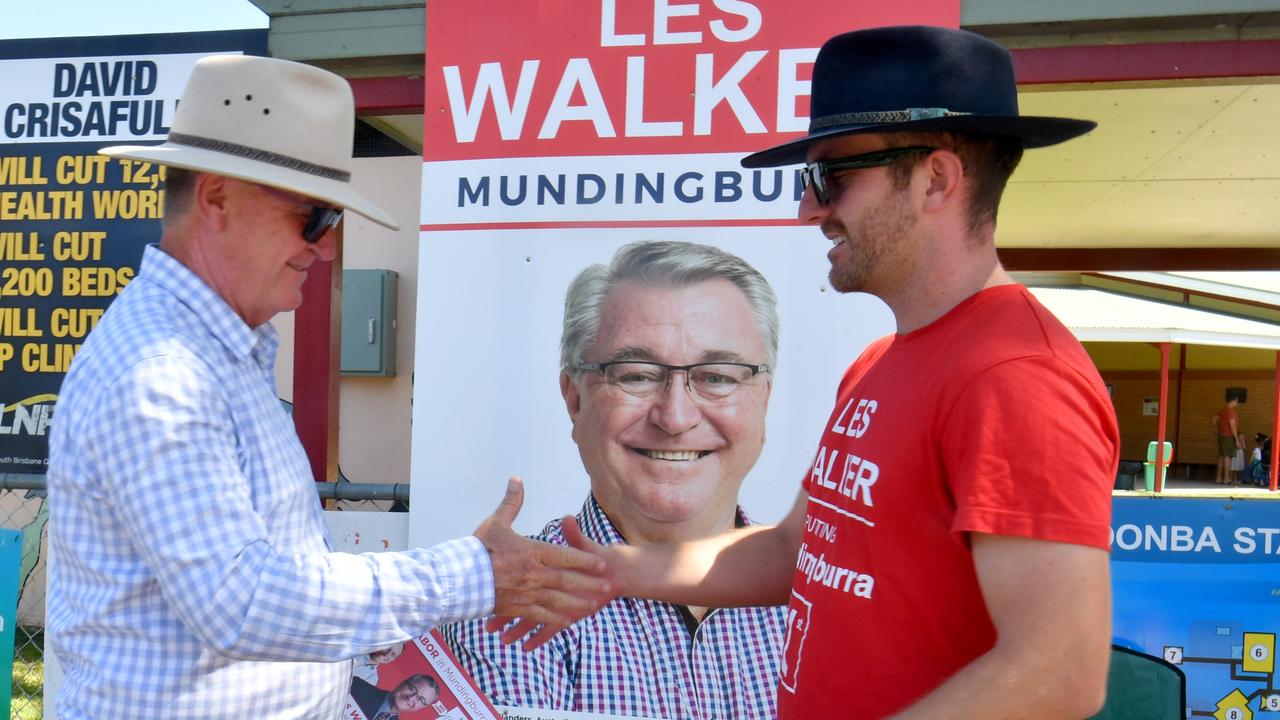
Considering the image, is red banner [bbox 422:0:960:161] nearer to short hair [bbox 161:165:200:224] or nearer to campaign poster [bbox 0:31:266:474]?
campaign poster [bbox 0:31:266:474]

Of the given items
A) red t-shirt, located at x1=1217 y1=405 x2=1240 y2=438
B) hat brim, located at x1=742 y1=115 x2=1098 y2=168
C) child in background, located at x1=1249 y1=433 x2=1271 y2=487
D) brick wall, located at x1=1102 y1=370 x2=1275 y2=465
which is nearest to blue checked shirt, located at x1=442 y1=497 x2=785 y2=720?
hat brim, located at x1=742 y1=115 x2=1098 y2=168

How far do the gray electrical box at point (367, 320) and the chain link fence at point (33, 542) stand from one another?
0.97 metres

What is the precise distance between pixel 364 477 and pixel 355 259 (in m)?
Result: 1.56

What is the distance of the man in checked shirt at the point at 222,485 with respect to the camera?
1.42m

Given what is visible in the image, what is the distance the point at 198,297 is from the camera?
5.33 ft

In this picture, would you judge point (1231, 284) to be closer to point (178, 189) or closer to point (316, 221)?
point (316, 221)

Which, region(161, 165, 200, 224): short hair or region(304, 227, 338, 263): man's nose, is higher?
region(161, 165, 200, 224): short hair

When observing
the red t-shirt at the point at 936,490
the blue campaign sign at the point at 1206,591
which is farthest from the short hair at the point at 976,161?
the blue campaign sign at the point at 1206,591

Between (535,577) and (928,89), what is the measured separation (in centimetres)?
124

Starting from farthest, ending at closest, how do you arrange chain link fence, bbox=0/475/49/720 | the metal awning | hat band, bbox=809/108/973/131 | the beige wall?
the metal awning
the beige wall
chain link fence, bbox=0/475/49/720
hat band, bbox=809/108/973/131

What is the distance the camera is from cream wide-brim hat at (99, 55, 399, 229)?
1678mm

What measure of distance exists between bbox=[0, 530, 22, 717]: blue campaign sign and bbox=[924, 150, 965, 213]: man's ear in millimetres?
3414

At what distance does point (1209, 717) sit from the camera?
3.02 m

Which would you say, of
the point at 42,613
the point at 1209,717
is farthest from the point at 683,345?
the point at 42,613
